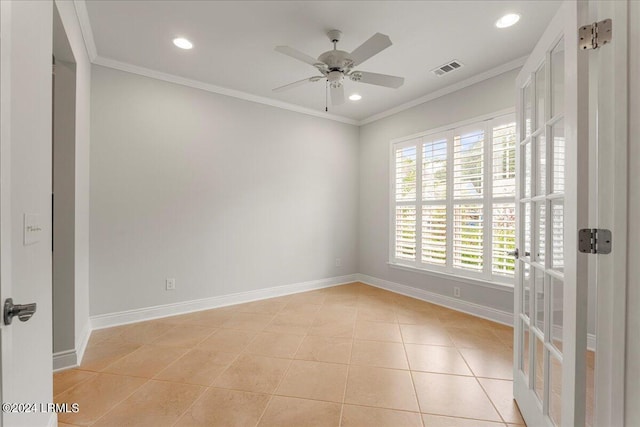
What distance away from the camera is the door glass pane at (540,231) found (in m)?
1.49

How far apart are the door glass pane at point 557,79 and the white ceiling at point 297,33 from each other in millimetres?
1236

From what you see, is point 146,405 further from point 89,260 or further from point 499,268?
point 499,268

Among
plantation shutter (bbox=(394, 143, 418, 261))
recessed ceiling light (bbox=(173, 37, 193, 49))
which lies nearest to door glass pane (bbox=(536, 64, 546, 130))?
plantation shutter (bbox=(394, 143, 418, 261))

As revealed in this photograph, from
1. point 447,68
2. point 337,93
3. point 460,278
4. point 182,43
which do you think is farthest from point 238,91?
point 460,278

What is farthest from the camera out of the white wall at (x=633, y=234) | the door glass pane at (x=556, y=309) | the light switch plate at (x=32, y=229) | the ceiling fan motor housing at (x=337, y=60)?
the ceiling fan motor housing at (x=337, y=60)

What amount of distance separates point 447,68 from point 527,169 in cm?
204

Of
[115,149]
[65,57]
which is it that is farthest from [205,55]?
[115,149]

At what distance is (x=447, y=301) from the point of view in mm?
3750

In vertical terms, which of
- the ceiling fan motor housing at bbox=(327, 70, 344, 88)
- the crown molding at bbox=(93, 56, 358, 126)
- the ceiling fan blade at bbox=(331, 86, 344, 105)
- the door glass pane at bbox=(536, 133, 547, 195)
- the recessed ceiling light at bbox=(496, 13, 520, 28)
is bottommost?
the door glass pane at bbox=(536, 133, 547, 195)

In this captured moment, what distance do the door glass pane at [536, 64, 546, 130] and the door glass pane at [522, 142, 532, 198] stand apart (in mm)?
167

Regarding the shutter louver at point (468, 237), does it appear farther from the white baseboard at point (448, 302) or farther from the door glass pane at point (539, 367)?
the door glass pane at point (539, 367)

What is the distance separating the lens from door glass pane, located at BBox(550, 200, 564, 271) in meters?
1.29

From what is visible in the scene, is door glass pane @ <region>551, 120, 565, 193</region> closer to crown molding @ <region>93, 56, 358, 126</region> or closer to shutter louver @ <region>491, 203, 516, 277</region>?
shutter louver @ <region>491, 203, 516, 277</region>

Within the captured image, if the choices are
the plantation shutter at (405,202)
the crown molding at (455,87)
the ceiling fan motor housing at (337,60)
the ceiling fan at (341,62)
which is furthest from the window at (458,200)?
the ceiling fan motor housing at (337,60)
